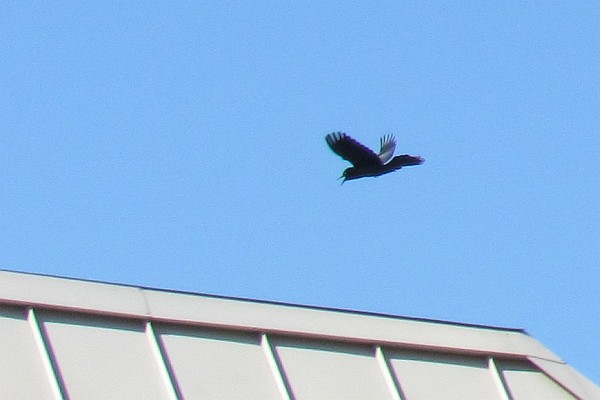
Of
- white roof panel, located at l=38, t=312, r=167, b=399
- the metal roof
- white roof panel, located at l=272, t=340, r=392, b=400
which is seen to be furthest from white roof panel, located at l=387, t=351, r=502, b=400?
white roof panel, located at l=38, t=312, r=167, b=399

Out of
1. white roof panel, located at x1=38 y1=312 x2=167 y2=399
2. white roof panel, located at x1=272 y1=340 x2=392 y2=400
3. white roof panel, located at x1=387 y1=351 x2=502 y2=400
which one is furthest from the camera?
white roof panel, located at x1=387 y1=351 x2=502 y2=400

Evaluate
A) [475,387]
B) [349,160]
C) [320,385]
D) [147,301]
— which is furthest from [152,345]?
[349,160]

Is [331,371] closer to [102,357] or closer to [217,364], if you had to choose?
[217,364]

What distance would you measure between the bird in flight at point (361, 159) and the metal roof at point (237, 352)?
2.69m

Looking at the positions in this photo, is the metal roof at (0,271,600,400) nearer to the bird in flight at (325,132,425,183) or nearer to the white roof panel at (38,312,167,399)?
the white roof panel at (38,312,167,399)

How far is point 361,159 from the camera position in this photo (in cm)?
1983

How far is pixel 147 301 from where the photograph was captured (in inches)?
622

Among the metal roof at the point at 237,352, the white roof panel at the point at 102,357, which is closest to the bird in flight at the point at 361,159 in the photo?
the metal roof at the point at 237,352

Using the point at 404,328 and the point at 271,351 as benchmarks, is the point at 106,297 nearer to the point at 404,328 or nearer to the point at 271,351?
the point at 271,351

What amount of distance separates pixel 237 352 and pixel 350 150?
4.14 meters

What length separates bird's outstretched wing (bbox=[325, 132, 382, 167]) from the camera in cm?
1966

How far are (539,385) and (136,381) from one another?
14.0ft

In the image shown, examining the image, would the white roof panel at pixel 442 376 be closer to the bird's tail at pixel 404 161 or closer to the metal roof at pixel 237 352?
the metal roof at pixel 237 352

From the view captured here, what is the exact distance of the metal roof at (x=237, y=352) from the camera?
1507 centimetres
